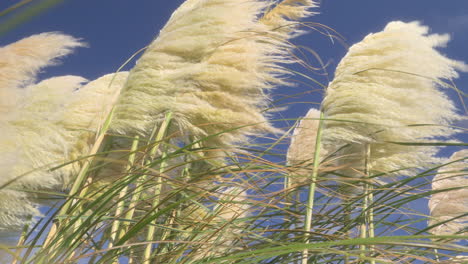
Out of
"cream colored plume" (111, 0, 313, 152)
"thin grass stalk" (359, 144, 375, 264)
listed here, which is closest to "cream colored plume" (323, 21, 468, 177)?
"thin grass stalk" (359, 144, 375, 264)

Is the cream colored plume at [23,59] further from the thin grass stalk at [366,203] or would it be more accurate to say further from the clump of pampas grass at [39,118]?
the thin grass stalk at [366,203]

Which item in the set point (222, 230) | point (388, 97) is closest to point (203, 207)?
point (222, 230)

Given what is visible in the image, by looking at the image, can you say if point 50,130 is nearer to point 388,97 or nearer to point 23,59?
point 23,59

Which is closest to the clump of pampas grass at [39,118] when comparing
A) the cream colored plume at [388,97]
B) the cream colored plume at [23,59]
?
the cream colored plume at [23,59]

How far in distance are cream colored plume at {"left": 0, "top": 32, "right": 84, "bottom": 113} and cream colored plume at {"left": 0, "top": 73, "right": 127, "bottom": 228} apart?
2.6 inches

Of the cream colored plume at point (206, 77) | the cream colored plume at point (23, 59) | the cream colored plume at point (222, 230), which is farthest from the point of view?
the cream colored plume at point (206, 77)

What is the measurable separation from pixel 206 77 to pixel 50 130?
78cm

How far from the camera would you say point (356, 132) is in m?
2.57

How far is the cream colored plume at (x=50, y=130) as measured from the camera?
6.35 feet

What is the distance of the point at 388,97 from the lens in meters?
2.62

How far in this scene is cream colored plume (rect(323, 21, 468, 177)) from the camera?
8.39 feet

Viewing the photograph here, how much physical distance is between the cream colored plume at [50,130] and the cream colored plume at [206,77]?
0.26 meters

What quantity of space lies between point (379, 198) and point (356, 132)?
44 cm

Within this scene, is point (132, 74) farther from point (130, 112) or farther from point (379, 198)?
point (379, 198)
